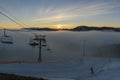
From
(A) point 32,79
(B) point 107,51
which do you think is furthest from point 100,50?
(A) point 32,79

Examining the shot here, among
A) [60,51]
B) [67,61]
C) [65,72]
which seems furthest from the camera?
[60,51]

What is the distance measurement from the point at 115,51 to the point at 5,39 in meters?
40.8

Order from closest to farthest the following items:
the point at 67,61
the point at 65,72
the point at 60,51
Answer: the point at 65,72 < the point at 67,61 < the point at 60,51

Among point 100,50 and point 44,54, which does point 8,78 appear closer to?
point 44,54

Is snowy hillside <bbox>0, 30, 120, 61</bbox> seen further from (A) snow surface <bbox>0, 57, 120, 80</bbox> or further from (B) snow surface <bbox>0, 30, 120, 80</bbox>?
(A) snow surface <bbox>0, 57, 120, 80</bbox>

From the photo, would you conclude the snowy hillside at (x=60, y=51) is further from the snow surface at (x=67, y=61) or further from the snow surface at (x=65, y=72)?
the snow surface at (x=65, y=72)

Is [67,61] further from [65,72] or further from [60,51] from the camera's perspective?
[60,51]

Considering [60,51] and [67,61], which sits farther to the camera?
[60,51]

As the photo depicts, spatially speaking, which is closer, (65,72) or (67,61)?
(65,72)

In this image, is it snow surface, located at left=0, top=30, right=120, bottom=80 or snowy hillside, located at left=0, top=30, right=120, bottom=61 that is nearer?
snow surface, located at left=0, top=30, right=120, bottom=80

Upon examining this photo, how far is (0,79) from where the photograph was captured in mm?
14312

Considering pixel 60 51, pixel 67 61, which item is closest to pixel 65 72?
pixel 67 61

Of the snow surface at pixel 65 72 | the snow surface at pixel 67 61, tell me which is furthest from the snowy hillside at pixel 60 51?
the snow surface at pixel 65 72

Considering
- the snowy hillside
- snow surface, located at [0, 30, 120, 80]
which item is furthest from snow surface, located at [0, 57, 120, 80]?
the snowy hillside
